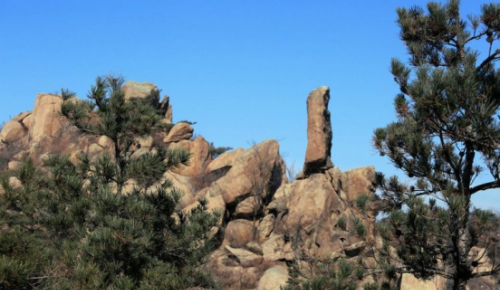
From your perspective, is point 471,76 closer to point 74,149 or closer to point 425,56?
point 425,56

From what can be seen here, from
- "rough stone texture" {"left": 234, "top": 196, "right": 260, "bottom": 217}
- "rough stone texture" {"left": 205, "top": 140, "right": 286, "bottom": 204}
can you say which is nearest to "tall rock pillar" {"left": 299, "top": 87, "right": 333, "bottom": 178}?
"rough stone texture" {"left": 205, "top": 140, "right": 286, "bottom": 204}

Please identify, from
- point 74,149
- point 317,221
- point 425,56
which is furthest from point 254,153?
point 425,56

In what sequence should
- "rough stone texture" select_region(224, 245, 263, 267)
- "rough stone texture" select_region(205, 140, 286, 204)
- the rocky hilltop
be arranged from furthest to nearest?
"rough stone texture" select_region(205, 140, 286, 204) < "rough stone texture" select_region(224, 245, 263, 267) < the rocky hilltop

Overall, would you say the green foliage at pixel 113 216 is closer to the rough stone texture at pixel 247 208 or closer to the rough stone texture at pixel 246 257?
the rough stone texture at pixel 246 257

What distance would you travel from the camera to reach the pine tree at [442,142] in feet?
19.6

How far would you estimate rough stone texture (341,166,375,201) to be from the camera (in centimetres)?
2566

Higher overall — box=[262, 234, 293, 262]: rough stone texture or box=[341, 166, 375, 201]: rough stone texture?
box=[341, 166, 375, 201]: rough stone texture

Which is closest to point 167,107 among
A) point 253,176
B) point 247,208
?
point 253,176

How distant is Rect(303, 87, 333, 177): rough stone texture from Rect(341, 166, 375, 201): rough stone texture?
93 cm

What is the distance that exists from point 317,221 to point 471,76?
62.3ft

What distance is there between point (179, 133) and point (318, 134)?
41.4ft

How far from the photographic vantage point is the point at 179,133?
36.0m

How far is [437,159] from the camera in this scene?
22.1 ft

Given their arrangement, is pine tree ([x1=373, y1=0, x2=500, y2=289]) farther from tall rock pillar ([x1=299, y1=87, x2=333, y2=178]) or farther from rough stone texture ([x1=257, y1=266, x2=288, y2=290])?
tall rock pillar ([x1=299, y1=87, x2=333, y2=178])
